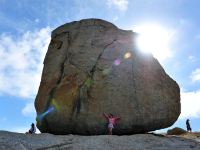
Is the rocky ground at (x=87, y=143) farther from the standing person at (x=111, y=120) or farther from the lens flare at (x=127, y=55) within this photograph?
the lens flare at (x=127, y=55)

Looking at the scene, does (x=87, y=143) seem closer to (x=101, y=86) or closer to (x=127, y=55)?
(x=101, y=86)

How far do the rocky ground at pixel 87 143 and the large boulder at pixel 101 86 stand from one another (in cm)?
188

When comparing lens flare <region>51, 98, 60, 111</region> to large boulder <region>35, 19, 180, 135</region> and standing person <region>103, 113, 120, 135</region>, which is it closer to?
large boulder <region>35, 19, 180, 135</region>

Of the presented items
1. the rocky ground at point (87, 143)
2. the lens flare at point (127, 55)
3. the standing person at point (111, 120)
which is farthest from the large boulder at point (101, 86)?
Answer: the rocky ground at point (87, 143)

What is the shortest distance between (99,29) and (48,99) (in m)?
5.91

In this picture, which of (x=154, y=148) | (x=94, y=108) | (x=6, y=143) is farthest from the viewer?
(x=94, y=108)

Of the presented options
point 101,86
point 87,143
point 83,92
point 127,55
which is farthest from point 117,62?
point 87,143

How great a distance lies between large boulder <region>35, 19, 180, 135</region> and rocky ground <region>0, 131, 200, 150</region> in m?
1.88

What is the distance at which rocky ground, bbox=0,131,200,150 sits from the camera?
18161mm

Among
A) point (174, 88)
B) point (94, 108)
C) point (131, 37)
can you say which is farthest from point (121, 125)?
point (131, 37)

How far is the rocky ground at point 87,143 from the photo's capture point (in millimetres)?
18161

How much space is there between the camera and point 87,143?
63.0ft

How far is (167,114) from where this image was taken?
2328 centimetres

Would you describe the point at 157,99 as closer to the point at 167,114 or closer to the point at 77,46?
the point at 167,114
